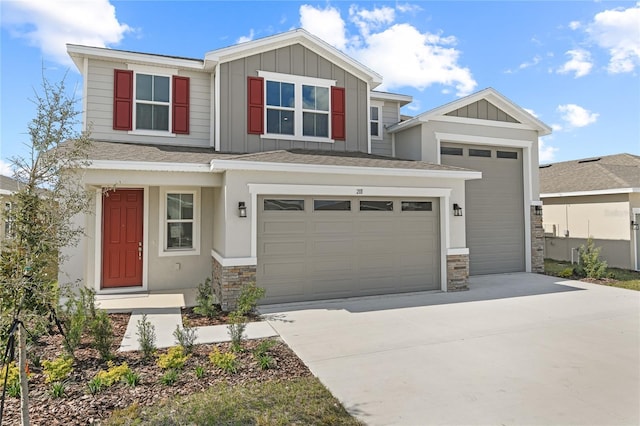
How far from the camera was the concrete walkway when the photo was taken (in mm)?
5574

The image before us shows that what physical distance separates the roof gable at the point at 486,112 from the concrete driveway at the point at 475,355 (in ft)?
18.3

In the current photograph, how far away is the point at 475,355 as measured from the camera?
4.99m

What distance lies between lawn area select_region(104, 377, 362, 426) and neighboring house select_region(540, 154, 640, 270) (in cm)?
1378

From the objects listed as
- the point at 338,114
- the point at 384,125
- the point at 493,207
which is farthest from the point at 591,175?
the point at 338,114

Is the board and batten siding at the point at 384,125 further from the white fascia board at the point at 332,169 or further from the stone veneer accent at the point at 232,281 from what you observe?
the stone veneer accent at the point at 232,281

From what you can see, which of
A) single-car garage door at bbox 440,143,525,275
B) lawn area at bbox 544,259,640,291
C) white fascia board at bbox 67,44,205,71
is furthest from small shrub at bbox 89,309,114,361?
lawn area at bbox 544,259,640,291

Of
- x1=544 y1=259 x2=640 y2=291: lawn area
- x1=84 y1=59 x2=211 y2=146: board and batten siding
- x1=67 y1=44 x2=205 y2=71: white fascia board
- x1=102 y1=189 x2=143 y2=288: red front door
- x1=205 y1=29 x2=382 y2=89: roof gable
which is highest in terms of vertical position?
x1=205 y1=29 x2=382 y2=89: roof gable

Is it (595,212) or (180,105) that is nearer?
(180,105)

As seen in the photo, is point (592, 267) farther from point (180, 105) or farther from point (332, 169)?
point (180, 105)

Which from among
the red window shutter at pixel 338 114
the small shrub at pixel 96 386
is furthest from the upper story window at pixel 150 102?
the small shrub at pixel 96 386

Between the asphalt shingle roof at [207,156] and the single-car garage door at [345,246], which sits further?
the single-car garage door at [345,246]

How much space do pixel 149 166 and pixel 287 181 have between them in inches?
111

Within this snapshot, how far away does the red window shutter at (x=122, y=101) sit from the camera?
9570 mm

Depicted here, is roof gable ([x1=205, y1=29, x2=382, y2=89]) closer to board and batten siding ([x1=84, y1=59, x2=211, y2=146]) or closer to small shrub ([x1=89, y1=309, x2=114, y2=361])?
board and batten siding ([x1=84, y1=59, x2=211, y2=146])
